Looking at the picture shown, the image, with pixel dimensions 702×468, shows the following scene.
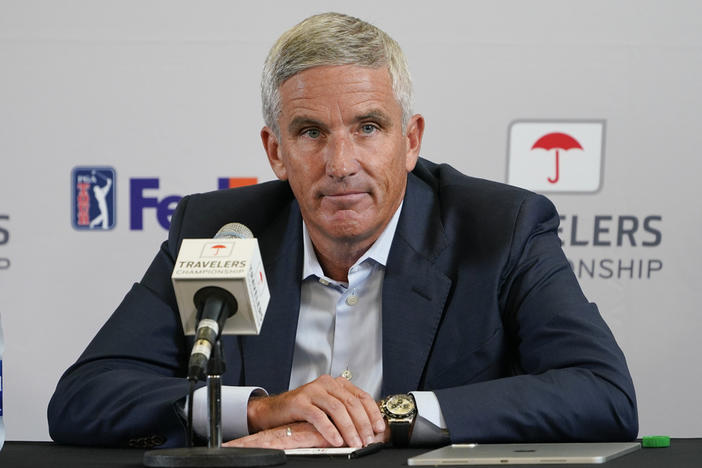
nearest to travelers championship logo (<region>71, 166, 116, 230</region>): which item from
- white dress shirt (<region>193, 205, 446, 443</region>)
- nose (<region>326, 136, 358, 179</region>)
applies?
white dress shirt (<region>193, 205, 446, 443</region>)

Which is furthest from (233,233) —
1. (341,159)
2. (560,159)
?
(560,159)

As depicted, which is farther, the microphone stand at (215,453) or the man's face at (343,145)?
the man's face at (343,145)

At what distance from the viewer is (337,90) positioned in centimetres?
226

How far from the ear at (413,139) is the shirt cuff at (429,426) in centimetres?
81

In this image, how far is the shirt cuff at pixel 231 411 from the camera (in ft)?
6.56

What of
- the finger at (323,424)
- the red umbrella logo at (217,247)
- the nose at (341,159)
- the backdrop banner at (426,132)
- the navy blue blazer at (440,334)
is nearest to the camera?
the red umbrella logo at (217,247)

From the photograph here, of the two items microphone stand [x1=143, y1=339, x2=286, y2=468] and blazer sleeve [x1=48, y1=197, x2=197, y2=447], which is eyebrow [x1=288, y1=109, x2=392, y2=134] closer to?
blazer sleeve [x1=48, y1=197, x2=197, y2=447]

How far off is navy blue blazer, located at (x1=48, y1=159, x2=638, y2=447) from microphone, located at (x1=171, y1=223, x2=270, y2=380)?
507 mm

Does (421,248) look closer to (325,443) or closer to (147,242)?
(325,443)

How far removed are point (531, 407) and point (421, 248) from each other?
24.6 inches

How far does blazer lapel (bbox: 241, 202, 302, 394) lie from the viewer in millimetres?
2354

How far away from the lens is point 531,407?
6.25ft

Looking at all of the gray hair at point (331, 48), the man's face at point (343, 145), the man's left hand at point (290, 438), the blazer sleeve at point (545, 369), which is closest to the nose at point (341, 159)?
the man's face at point (343, 145)

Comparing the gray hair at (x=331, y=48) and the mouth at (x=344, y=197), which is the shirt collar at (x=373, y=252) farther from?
the gray hair at (x=331, y=48)
